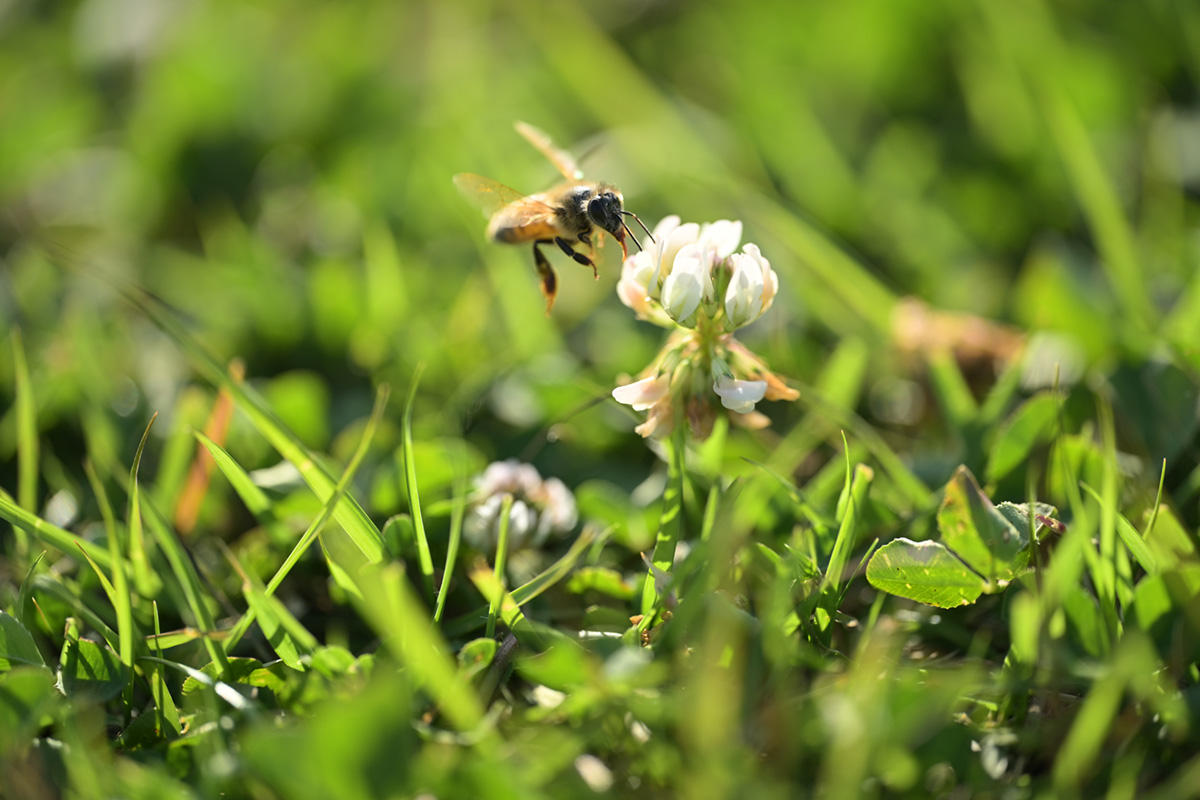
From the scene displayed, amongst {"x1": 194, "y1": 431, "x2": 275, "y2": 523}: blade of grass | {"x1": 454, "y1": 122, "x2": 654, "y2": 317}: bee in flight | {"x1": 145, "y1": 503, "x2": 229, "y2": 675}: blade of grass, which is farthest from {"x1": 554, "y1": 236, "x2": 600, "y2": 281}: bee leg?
{"x1": 145, "y1": 503, "x2": 229, "y2": 675}: blade of grass

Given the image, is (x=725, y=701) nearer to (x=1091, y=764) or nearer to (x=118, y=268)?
(x=1091, y=764)

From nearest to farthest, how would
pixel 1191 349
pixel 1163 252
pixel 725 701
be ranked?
pixel 725 701 < pixel 1191 349 < pixel 1163 252

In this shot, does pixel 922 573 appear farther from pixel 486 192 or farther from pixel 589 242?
pixel 486 192

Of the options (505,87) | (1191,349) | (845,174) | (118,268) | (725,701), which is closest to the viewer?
(725,701)

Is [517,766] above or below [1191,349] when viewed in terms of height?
below

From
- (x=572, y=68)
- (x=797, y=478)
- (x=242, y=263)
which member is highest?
(x=572, y=68)

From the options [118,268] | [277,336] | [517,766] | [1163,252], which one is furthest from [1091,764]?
[118,268]

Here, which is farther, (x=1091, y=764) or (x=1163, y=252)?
(x=1163, y=252)
